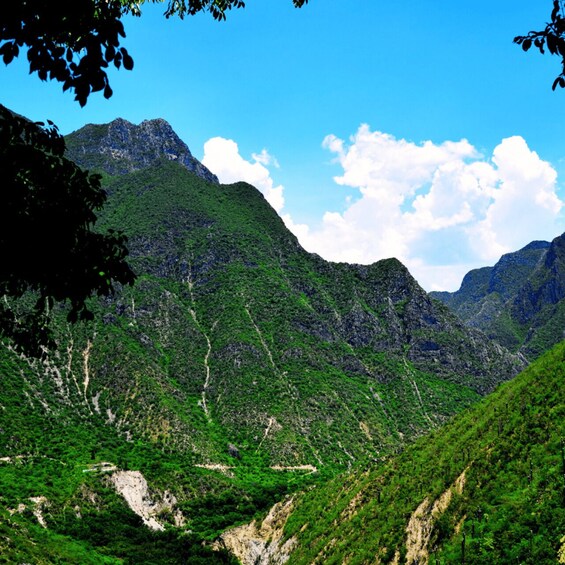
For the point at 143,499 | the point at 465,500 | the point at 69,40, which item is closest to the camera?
the point at 69,40

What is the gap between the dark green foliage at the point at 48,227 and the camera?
23.2 ft

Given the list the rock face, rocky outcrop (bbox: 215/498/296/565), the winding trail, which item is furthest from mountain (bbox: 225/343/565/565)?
the winding trail

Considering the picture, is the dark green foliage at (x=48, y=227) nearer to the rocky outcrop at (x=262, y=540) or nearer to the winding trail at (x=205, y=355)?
the rocky outcrop at (x=262, y=540)

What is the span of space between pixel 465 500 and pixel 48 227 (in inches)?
1412

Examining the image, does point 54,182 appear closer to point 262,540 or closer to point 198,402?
point 262,540

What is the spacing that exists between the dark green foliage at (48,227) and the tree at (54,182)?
15mm

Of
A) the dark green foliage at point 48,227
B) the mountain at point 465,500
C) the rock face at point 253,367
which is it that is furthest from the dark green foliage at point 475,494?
the rock face at point 253,367

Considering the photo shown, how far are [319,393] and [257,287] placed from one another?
57.4m

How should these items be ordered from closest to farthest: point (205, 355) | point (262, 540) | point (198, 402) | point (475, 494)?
1. point (475, 494)
2. point (262, 540)
3. point (198, 402)
4. point (205, 355)

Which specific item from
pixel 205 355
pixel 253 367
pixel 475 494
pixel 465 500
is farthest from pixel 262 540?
pixel 205 355

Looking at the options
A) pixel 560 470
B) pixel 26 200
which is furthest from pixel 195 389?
pixel 26 200

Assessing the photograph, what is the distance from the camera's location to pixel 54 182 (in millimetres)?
7895

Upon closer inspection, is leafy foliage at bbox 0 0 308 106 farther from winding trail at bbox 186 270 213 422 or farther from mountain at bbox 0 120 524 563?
winding trail at bbox 186 270 213 422

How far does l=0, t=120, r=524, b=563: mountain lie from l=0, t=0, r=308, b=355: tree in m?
50.0
